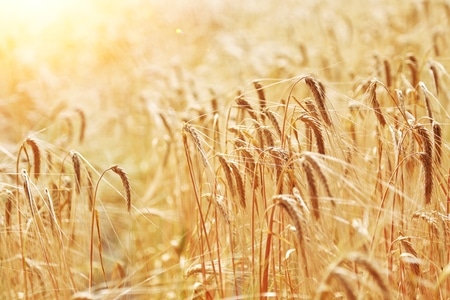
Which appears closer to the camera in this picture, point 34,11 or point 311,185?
point 311,185

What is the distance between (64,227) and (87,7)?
568 cm

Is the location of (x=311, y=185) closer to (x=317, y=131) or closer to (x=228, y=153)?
(x=317, y=131)

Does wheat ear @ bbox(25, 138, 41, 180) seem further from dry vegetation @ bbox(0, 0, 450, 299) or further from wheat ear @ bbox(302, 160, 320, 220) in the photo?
wheat ear @ bbox(302, 160, 320, 220)

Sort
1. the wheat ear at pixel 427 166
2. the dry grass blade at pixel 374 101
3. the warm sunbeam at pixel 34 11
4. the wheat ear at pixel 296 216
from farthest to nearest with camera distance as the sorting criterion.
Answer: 1. the warm sunbeam at pixel 34 11
2. the dry grass blade at pixel 374 101
3. the wheat ear at pixel 427 166
4. the wheat ear at pixel 296 216

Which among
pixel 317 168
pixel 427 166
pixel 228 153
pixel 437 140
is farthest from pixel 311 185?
pixel 228 153

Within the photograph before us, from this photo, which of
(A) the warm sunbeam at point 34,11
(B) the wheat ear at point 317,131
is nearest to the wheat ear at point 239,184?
(B) the wheat ear at point 317,131

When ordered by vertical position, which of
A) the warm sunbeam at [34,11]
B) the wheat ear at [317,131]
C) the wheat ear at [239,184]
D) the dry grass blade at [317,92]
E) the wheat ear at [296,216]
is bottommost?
the wheat ear at [296,216]

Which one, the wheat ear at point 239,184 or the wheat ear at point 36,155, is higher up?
the wheat ear at point 36,155

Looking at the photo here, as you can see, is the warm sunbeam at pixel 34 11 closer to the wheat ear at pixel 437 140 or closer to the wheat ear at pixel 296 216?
the wheat ear at pixel 437 140

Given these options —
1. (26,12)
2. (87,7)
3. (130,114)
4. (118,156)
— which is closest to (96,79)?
(130,114)

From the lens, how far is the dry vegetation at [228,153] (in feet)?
4.33

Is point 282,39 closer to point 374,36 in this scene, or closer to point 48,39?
point 374,36

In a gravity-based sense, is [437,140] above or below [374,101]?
below

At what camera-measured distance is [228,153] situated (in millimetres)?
1730
